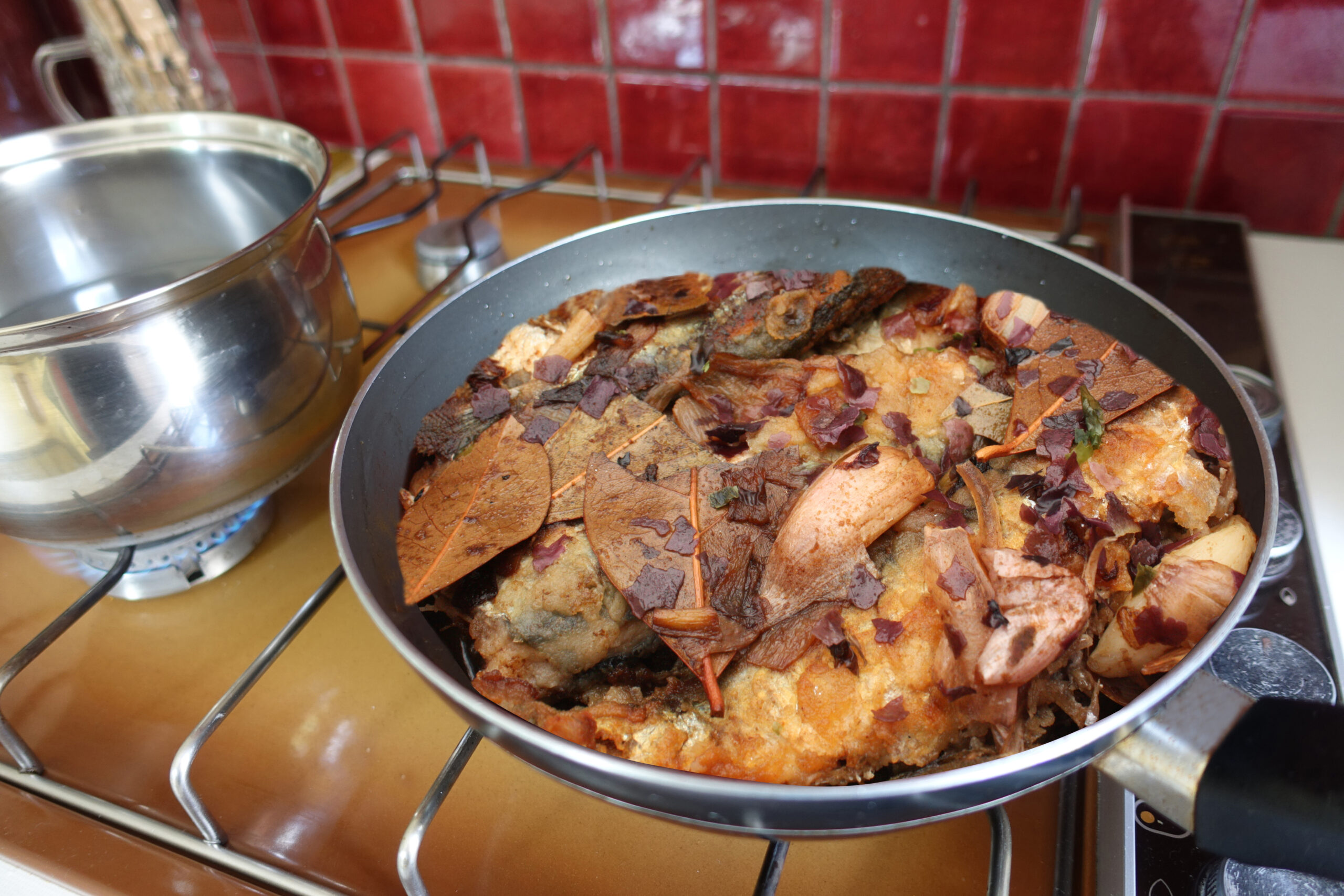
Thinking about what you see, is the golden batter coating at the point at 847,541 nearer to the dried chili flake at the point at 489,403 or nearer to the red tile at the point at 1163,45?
the dried chili flake at the point at 489,403

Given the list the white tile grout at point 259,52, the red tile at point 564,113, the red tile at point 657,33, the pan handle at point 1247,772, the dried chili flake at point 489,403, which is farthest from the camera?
the white tile grout at point 259,52

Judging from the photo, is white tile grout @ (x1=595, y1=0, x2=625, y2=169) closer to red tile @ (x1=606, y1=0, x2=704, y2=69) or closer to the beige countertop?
red tile @ (x1=606, y1=0, x2=704, y2=69)

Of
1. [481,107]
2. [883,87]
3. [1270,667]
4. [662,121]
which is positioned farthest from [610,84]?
[1270,667]

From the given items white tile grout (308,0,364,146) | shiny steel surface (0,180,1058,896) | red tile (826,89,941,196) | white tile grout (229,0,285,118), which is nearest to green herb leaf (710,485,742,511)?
shiny steel surface (0,180,1058,896)

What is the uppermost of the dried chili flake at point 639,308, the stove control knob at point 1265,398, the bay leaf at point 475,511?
the dried chili flake at point 639,308

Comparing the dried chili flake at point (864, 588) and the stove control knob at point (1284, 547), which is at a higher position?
the dried chili flake at point (864, 588)

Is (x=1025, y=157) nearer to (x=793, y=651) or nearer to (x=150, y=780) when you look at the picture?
(x=793, y=651)

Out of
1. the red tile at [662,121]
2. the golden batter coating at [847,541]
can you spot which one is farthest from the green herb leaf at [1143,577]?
the red tile at [662,121]
